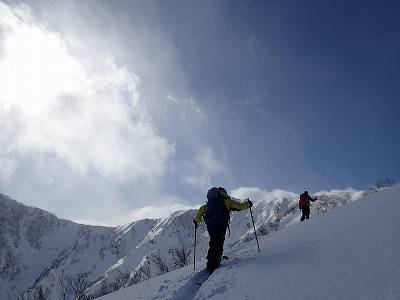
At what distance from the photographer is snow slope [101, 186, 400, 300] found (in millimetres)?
6422

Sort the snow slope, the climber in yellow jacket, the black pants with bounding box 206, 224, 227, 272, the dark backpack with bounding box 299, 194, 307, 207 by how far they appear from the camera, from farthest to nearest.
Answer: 1. the dark backpack with bounding box 299, 194, 307, 207
2. the climber in yellow jacket
3. the black pants with bounding box 206, 224, 227, 272
4. the snow slope

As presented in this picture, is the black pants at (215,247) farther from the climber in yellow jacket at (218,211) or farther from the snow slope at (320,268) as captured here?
the snow slope at (320,268)

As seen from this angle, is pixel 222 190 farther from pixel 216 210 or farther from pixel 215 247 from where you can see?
pixel 215 247

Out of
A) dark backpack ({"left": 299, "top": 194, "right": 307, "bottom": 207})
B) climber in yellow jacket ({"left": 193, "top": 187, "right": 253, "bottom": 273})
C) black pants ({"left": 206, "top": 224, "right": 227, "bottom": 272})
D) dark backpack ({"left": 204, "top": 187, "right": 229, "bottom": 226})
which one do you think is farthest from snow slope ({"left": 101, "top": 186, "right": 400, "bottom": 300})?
dark backpack ({"left": 299, "top": 194, "right": 307, "bottom": 207})

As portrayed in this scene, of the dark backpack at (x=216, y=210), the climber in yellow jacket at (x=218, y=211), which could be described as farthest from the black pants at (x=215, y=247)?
the dark backpack at (x=216, y=210)

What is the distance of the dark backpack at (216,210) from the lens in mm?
12105

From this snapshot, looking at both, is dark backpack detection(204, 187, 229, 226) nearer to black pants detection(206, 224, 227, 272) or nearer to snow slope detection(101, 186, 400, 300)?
black pants detection(206, 224, 227, 272)

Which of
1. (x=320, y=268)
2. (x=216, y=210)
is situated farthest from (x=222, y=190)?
(x=320, y=268)

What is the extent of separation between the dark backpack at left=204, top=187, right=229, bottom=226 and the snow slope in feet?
3.87

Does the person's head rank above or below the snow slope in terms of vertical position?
above

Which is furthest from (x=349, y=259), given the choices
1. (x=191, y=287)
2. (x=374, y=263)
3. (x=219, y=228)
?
(x=219, y=228)

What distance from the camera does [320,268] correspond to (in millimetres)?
7672

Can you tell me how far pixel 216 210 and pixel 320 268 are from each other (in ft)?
15.8

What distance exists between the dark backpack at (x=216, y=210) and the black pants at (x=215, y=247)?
0.47ft
